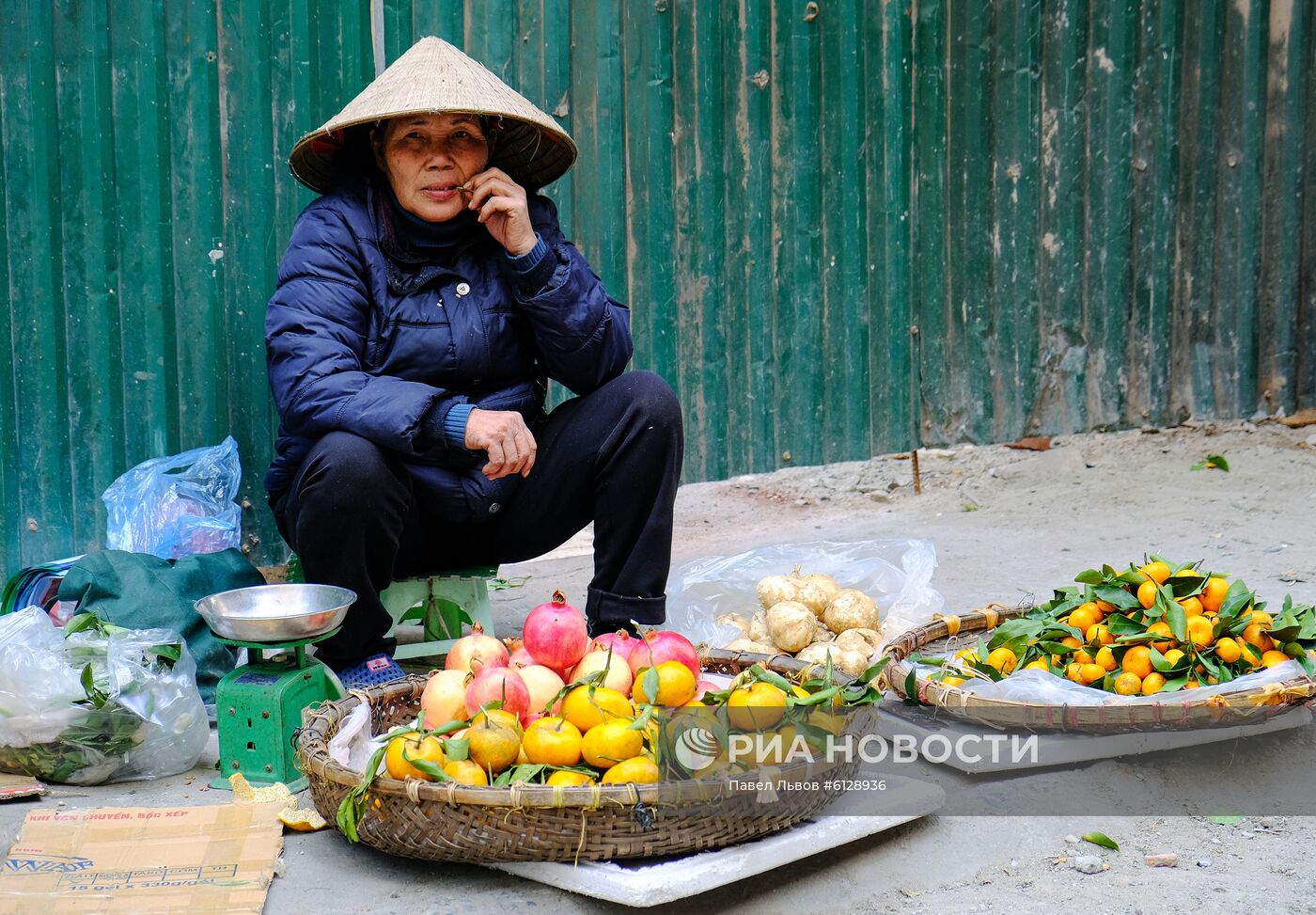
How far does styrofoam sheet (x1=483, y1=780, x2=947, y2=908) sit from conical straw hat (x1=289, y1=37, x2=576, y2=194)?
1678 mm

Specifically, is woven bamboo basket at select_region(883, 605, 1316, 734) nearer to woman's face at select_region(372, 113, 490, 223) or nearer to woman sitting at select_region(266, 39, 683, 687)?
woman sitting at select_region(266, 39, 683, 687)

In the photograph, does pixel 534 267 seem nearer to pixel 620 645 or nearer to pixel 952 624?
pixel 620 645

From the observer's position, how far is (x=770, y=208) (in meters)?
4.74

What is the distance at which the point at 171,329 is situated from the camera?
12.0 feet

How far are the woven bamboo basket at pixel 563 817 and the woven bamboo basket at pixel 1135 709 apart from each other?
548 mm

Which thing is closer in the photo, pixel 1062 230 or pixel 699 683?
pixel 699 683

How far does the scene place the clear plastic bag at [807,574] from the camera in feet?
11.6

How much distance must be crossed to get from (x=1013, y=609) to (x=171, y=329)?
2375 millimetres

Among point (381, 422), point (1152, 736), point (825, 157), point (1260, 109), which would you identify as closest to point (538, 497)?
point (381, 422)

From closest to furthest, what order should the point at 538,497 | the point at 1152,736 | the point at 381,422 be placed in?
the point at 1152,736 < the point at 381,422 < the point at 538,497

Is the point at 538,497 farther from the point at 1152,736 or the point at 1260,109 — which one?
the point at 1260,109

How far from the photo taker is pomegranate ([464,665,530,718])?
7.20 ft

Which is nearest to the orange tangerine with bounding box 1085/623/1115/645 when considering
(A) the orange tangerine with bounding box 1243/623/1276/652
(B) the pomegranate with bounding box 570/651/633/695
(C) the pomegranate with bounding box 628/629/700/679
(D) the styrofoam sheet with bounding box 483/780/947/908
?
(A) the orange tangerine with bounding box 1243/623/1276/652

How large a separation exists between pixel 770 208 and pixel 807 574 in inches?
63.5
